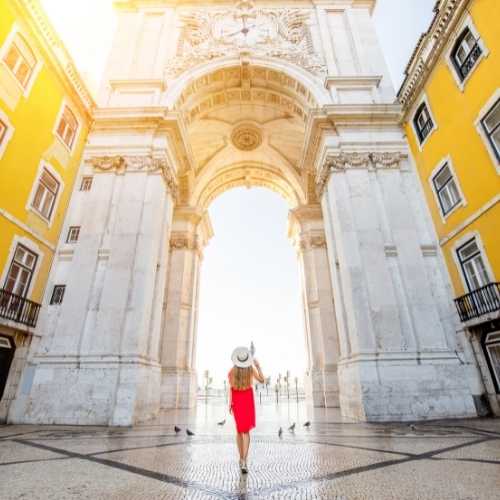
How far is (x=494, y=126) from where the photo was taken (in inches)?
344

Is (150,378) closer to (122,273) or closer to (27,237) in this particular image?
(122,273)

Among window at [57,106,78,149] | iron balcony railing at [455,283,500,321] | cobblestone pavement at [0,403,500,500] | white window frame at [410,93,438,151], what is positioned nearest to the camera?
cobblestone pavement at [0,403,500,500]

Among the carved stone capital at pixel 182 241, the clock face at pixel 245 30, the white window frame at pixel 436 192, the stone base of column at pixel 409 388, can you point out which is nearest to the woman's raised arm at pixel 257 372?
the stone base of column at pixel 409 388

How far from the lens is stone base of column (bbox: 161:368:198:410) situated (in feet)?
48.8

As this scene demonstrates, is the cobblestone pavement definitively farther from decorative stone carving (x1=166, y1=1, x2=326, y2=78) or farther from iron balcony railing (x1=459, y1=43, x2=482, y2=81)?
decorative stone carving (x1=166, y1=1, x2=326, y2=78)

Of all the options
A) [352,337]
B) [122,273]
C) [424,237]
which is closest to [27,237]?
[122,273]

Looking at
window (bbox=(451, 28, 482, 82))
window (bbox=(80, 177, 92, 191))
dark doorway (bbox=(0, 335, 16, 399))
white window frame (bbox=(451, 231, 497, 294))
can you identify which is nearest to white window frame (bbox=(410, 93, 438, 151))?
window (bbox=(451, 28, 482, 82))

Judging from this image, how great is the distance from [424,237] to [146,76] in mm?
14881

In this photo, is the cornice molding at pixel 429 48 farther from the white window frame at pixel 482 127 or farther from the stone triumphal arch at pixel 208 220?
the white window frame at pixel 482 127

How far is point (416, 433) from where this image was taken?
6.38 m

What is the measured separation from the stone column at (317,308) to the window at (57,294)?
477 inches

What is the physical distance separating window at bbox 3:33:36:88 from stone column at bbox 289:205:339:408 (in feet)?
47.6

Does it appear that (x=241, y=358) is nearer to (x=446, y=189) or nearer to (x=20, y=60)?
(x=446, y=189)

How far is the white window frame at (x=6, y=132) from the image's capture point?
8695 millimetres
